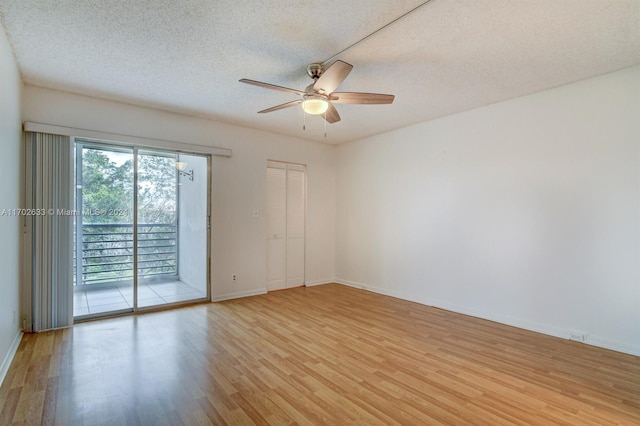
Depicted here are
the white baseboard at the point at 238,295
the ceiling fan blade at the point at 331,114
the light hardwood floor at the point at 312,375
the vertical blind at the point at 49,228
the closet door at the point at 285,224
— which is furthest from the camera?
the closet door at the point at 285,224

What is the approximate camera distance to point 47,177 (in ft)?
12.0

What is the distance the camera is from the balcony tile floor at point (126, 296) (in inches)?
159

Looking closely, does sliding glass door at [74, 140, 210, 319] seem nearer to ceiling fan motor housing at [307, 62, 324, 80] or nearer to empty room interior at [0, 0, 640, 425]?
empty room interior at [0, 0, 640, 425]

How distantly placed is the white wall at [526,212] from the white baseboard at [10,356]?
185 inches

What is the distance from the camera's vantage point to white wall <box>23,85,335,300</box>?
391 cm

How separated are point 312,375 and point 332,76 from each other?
2.48 meters

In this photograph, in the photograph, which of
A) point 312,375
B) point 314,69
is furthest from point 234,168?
point 312,375

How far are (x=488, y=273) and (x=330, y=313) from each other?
7.10 ft

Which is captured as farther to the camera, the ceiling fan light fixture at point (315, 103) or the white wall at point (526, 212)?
the white wall at point (526, 212)

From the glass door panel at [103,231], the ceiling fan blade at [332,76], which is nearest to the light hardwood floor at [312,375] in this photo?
the glass door panel at [103,231]

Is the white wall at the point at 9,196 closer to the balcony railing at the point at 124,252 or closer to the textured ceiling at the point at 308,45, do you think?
the textured ceiling at the point at 308,45

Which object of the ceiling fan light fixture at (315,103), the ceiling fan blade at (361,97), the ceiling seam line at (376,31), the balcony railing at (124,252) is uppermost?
the ceiling seam line at (376,31)

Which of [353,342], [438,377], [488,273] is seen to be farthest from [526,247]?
[353,342]

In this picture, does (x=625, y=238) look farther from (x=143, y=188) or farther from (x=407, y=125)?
(x=143, y=188)
